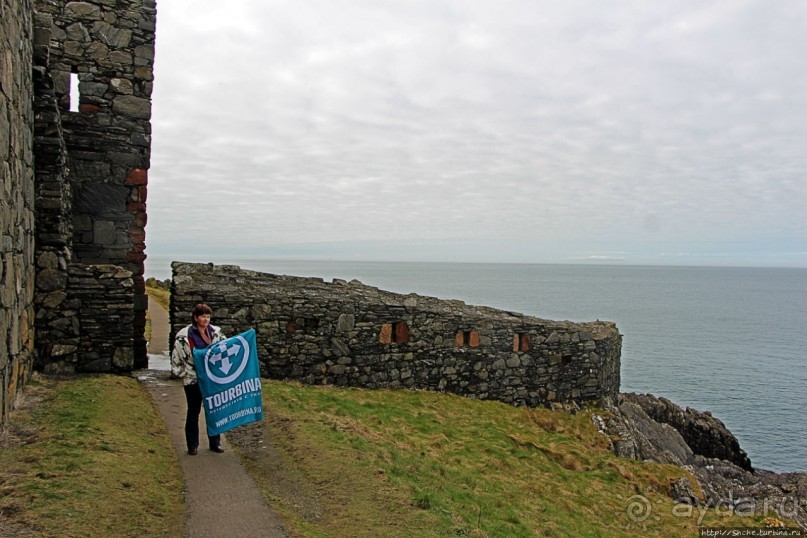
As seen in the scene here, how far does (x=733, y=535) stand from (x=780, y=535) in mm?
1708

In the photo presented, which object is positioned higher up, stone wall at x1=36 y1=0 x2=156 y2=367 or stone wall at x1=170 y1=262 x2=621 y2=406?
stone wall at x1=36 y1=0 x2=156 y2=367

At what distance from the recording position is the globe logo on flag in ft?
27.1

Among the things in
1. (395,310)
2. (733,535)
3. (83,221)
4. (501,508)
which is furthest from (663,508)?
(83,221)

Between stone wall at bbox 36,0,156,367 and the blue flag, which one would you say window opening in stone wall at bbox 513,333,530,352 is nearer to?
stone wall at bbox 36,0,156,367

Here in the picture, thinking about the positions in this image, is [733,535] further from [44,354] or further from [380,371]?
[44,354]

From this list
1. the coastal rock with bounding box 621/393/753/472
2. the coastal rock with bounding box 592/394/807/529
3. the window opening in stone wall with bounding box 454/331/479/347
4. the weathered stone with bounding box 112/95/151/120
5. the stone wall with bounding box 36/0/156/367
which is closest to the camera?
the stone wall with bounding box 36/0/156/367

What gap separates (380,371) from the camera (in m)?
16.1

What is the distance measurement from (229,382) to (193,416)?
0.67 meters

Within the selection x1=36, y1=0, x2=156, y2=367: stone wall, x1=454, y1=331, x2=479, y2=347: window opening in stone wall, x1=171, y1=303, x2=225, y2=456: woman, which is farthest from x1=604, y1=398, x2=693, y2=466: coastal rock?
x1=36, y1=0, x2=156, y2=367: stone wall

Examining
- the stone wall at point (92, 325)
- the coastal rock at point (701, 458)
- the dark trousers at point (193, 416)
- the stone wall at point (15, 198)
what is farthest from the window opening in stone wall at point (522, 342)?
the stone wall at point (15, 198)

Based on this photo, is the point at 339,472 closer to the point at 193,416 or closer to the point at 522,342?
the point at 193,416

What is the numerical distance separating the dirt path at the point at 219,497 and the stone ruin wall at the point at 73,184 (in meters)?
2.31

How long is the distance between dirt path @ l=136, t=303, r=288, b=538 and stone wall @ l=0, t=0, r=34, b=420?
233 centimetres

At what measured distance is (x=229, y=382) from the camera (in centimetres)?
845
